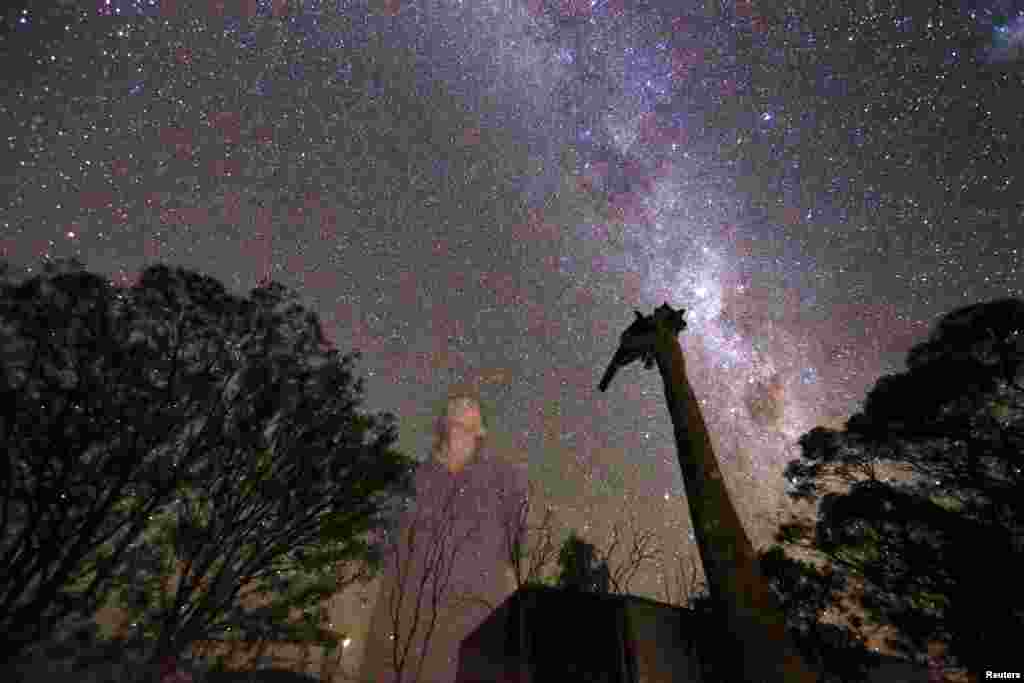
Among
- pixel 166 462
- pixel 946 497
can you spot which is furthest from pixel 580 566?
pixel 166 462

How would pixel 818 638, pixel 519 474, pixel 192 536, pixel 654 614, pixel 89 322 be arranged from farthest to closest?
pixel 519 474
pixel 818 638
pixel 654 614
pixel 192 536
pixel 89 322

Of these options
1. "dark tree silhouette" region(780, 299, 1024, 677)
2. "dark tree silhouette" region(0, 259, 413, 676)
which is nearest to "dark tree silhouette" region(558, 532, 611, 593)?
"dark tree silhouette" region(780, 299, 1024, 677)

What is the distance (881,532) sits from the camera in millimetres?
11992

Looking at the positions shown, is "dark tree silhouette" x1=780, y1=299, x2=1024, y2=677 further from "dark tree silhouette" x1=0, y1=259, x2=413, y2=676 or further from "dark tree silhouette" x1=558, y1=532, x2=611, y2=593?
"dark tree silhouette" x1=558, y1=532, x2=611, y2=593

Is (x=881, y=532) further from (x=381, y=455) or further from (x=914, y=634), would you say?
(x=381, y=455)

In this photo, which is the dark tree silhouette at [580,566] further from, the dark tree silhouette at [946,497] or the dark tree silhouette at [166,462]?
the dark tree silhouette at [166,462]

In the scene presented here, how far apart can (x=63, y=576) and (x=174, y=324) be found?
216 inches

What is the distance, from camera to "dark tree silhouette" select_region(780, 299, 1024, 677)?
10.1 meters

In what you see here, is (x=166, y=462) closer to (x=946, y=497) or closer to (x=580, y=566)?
(x=946, y=497)

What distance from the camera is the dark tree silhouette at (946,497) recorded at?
1012 cm

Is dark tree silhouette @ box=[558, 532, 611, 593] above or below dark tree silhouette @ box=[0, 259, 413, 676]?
above

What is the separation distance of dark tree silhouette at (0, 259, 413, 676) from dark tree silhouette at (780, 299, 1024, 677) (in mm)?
14650

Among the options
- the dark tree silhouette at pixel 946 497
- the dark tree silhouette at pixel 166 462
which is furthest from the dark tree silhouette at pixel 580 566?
the dark tree silhouette at pixel 166 462

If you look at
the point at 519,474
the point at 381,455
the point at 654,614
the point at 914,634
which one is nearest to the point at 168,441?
the point at 381,455
